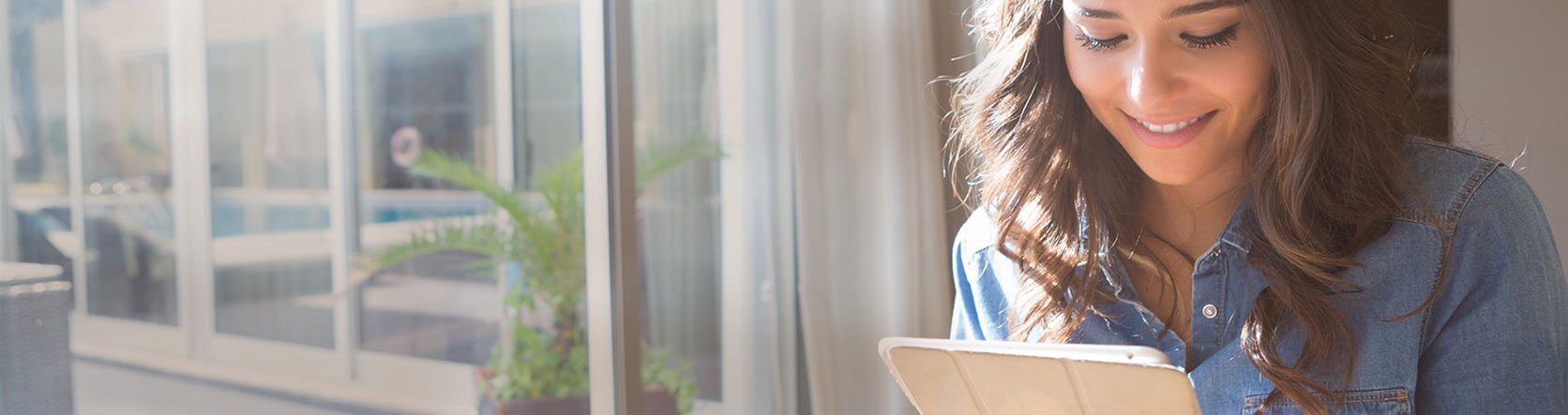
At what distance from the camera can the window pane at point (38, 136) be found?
59.8 inches

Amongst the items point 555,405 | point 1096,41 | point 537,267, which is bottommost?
point 555,405

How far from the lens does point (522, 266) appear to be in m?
2.52

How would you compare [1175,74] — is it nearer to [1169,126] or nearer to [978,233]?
[1169,126]

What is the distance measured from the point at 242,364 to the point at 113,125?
18.0 inches

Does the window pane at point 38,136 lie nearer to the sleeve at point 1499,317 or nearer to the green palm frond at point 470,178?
the green palm frond at point 470,178

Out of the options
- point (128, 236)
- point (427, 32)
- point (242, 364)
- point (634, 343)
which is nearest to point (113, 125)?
point (128, 236)

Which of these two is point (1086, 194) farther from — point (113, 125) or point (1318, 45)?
point (113, 125)

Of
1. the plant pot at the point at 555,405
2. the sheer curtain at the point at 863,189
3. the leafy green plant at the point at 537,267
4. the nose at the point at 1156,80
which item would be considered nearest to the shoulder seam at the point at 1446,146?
the nose at the point at 1156,80

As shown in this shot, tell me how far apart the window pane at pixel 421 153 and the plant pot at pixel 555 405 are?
9 centimetres

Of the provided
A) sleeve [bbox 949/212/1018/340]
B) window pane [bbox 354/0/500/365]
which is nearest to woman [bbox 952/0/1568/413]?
sleeve [bbox 949/212/1018/340]

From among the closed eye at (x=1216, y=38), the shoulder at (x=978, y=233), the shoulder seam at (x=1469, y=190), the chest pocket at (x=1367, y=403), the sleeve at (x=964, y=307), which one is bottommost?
the chest pocket at (x=1367, y=403)

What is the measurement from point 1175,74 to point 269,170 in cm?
151

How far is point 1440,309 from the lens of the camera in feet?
3.40

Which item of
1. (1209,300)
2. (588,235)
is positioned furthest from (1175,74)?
(588,235)
